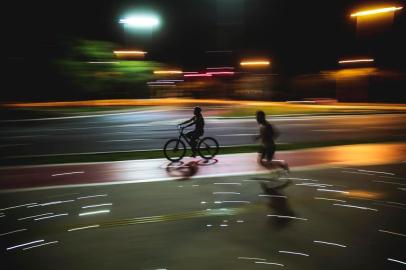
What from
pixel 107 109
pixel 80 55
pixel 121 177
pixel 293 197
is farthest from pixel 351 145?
pixel 80 55

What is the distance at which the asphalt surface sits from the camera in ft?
19.9

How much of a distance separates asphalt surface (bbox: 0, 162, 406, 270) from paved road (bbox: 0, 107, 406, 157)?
7.38 metres

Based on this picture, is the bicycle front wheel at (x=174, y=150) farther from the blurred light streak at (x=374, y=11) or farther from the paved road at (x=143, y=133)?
the blurred light streak at (x=374, y=11)

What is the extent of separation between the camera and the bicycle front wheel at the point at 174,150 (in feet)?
43.9

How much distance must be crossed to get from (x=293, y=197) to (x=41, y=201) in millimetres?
5514

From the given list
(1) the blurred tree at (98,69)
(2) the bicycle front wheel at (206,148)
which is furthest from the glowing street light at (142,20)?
(2) the bicycle front wheel at (206,148)

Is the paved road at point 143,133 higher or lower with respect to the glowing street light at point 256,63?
lower

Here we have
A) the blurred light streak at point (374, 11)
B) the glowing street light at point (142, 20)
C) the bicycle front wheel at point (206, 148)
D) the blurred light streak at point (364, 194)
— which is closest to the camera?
the blurred light streak at point (364, 194)

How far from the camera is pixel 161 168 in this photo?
12617 millimetres

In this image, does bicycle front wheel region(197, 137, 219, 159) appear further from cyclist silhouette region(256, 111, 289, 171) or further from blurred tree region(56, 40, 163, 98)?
blurred tree region(56, 40, 163, 98)

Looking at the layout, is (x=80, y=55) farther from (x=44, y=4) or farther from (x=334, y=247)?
(x=334, y=247)

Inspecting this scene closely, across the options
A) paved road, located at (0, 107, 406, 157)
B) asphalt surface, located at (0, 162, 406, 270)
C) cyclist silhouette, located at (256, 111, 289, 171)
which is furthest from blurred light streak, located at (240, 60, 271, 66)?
cyclist silhouette, located at (256, 111, 289, 171)

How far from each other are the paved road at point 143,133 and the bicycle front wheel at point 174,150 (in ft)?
12.0

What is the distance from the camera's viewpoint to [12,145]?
18.9m
